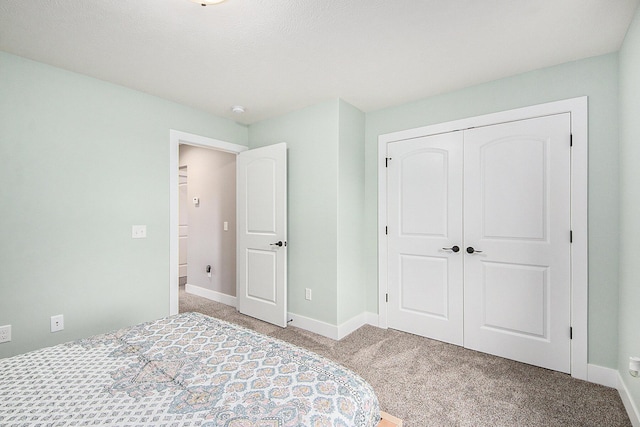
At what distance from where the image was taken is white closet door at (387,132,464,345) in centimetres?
280

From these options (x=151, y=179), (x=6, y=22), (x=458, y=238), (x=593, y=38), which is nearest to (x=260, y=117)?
(x=151, y=179)

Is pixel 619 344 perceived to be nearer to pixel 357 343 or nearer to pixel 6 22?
pixel 357 343

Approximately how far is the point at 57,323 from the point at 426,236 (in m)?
3.19

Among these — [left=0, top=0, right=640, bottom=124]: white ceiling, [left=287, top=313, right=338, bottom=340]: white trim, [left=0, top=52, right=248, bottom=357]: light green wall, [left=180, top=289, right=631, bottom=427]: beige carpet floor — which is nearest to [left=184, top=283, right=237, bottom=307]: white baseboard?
[left=287, top=313, right=338, bottom=340]: white trim

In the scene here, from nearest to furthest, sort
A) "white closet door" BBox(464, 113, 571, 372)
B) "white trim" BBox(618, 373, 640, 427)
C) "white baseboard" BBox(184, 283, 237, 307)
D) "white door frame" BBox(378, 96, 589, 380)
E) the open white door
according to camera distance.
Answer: "white trim" BBox(618, 373, 640, 427) → "white door frame" BBox(378, 96, 589, 380) → "white closet door" BBox(464, 113, 571, 372) → the open white door → "white baseboard" BBox(184, 283, 237, 307)

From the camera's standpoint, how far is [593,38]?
1971mm

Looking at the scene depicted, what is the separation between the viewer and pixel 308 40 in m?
2.00

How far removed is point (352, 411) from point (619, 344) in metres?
2.18

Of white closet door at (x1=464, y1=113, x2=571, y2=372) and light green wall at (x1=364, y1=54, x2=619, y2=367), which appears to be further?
white closet door at (x1=464, y1=113, x2=571, y2=372)

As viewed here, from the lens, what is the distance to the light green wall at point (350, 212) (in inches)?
119

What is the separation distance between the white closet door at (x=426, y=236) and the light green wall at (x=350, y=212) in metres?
0.33

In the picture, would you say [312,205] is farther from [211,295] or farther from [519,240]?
[211,295]

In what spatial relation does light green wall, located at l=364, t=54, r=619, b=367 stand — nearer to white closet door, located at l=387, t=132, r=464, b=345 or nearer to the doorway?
white closet door, located at l=387, t=132, r=464, b=345

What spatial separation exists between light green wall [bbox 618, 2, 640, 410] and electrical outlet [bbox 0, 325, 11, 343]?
3995mm
